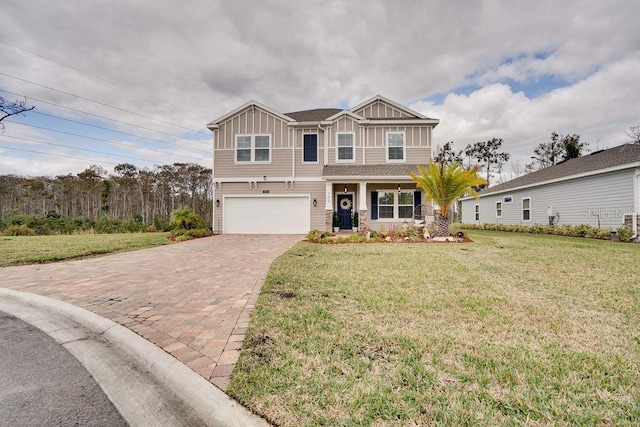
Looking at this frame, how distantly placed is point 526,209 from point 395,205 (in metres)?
9.93

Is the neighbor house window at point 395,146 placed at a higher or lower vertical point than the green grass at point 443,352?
higher

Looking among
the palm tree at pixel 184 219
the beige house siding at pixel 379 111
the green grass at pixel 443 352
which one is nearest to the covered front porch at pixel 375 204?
the beige house siding at pixel 379 111

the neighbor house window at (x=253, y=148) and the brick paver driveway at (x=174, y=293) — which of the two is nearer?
the brick paver driveway at (x=174, y=293)

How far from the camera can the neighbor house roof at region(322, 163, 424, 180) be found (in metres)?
13.6

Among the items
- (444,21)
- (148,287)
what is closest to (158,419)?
(148,287)

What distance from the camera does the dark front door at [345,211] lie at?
15492 millimetres

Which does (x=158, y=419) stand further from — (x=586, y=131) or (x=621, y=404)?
(x=586, y=131)

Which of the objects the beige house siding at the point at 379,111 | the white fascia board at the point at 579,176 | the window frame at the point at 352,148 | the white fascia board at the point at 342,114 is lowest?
the white fascia board at the point at 579,176

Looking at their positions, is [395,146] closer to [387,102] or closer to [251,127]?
[387,102]

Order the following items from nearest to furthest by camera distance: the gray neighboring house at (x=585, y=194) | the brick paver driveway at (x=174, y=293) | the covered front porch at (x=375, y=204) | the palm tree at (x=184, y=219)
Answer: the brick paver driveway at (x=174, y=293) → the gray neighboring house at (x=585, y=194) → the palm tree at (x=184, y=219) → the covered front porch at (x=375, y=204)

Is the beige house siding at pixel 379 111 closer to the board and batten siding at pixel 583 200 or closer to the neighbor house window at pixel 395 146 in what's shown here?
the neighbor house window at pixel 395 146

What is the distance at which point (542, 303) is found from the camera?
369 centimetres

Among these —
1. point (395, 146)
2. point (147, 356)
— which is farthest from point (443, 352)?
point (395, 146)

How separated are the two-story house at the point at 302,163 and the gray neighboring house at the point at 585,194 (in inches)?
291
